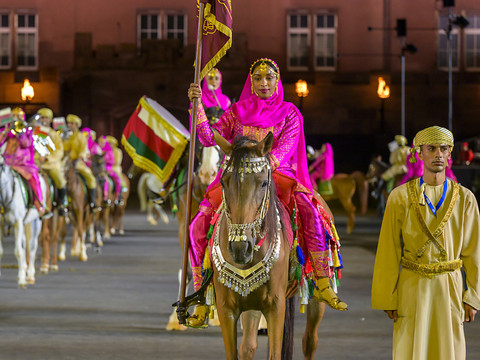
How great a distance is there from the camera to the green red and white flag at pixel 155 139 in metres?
12.9

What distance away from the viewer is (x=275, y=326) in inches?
301

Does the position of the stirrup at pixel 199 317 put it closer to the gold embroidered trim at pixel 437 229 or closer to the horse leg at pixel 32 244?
the gold embroidered trim at pixel 437 229

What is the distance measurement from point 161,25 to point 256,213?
43869mm

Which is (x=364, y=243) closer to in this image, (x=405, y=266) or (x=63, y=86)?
(x=405, y=266)

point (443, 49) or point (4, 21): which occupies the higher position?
point (4, 21)

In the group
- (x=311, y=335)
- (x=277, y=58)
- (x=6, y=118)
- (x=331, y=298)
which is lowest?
(x=311, y=335)

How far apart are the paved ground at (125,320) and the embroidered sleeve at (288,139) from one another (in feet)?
9.24

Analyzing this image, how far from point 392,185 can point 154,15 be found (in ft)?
89.4

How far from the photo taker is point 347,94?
48.3 metres

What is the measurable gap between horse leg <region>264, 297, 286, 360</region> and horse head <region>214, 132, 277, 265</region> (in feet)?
1.54

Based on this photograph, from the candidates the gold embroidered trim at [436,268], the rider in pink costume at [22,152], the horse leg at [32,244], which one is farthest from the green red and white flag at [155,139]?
the gold embroidered trim at [436,268]

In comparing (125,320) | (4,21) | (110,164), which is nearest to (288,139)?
(125,320)

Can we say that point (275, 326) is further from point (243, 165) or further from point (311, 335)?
point (311, 335)

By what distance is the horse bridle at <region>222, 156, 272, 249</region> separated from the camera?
23.7 ft
